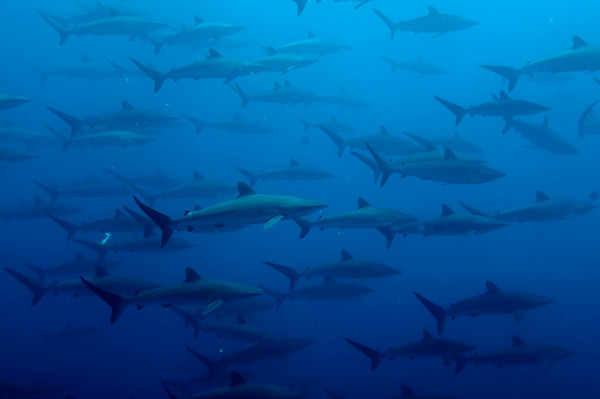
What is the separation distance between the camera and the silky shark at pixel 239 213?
5.71 meters

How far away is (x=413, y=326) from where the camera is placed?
20.9 m

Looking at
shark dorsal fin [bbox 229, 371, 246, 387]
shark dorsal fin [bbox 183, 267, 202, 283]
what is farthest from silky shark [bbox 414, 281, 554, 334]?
shark dorsal fin [bbox 183, 267, 202, 283]

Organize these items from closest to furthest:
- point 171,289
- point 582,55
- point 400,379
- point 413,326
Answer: point 171,289
point 582,55
point 400,379
point 413,326

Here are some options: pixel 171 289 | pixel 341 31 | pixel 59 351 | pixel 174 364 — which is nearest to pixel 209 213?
pixel 171 289

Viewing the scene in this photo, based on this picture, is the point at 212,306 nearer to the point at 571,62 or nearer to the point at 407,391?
the point at 407,391

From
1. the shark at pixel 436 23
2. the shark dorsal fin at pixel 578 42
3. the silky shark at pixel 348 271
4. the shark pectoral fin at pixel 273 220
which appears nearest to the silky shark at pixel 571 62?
the shark dorsal fin at pixel 578 42

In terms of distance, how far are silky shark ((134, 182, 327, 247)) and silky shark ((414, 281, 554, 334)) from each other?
3.90 metres

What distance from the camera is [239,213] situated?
575cm

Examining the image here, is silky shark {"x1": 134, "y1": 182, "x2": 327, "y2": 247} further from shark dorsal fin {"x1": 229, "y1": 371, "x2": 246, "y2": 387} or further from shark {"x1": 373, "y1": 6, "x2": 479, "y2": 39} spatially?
shark {"x1": 373, "y1": 6, "x2": 479, "y2": 39}

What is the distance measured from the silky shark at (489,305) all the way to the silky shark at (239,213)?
12.8ft

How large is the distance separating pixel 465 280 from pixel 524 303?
1536 centimetres

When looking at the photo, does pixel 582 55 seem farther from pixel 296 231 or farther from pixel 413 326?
pixel 296 231

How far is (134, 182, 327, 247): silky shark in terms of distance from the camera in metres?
5.71

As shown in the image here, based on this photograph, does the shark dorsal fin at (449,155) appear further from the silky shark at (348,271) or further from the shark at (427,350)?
the shark at (427,350)
